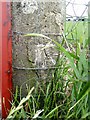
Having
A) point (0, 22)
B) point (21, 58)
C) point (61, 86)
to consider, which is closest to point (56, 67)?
point (61, 86)

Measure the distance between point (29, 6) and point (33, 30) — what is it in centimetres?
12

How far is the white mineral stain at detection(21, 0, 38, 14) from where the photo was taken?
1.79 meters

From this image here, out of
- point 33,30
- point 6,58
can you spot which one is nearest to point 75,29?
point 33,30

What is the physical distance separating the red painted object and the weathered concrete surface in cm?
3

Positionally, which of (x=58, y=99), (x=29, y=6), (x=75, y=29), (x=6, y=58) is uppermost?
(x=29, y=6)

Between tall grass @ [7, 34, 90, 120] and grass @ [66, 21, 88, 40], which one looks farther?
grass @ [66, 21, 88, 40]

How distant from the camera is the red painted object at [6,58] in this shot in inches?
69.2

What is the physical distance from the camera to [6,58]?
1.79m

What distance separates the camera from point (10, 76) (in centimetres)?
182

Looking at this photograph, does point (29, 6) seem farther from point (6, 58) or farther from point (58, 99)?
point (58, 99)

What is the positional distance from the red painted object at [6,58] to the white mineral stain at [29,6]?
0.08 metres

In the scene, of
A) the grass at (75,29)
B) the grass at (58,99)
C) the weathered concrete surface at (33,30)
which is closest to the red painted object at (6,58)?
the weathered concrete surface at (33,30)

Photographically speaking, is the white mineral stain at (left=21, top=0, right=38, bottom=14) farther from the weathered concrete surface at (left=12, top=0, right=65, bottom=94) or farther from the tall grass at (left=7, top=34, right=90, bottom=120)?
the tall grass at (left=7, top=34, right=90, bottom=120)

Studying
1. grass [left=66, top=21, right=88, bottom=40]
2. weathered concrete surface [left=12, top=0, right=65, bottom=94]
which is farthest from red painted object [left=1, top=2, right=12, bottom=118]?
grass [left=66, top=21, right=88, bottom=40]
